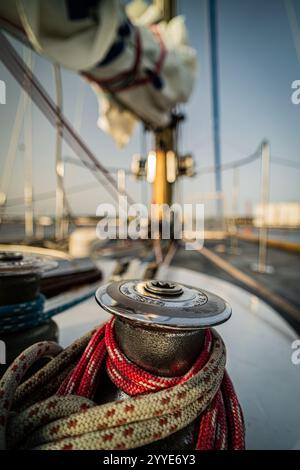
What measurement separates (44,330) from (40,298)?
0.13 metres

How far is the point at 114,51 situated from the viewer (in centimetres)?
138

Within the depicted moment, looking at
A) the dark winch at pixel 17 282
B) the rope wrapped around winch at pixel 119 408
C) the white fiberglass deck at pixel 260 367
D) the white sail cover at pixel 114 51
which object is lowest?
the white fiberglass deck at pixel 260 367

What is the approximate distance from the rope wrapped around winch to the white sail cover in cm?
122

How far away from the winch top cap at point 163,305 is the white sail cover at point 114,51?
1103mm

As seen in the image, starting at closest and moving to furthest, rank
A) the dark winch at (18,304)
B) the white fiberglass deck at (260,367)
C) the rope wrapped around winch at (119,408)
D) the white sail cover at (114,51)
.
Answer: the rope wrapped around winch at (119,408)
the white fiberglass deck at (260,367)
the dark winch at (18,304)
the white sail cover at (114,51)

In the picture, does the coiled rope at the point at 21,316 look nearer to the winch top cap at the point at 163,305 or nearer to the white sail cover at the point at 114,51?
the winch top cap at the point at 163,305

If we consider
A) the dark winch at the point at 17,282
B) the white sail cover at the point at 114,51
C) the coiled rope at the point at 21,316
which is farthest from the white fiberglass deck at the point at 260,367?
A: the white sail cover at the point at 114,51

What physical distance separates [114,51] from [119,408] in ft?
5.53

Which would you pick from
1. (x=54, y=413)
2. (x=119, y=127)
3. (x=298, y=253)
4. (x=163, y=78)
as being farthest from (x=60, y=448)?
(x=298, y=253)

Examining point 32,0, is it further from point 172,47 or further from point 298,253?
point 298,253

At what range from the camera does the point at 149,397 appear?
36 centimetres

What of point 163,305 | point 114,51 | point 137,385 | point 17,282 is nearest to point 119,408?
point 137,385

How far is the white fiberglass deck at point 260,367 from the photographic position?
510mm

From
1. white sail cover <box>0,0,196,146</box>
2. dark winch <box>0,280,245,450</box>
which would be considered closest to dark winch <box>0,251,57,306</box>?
dark winch <box>0,280,245,450</box>
